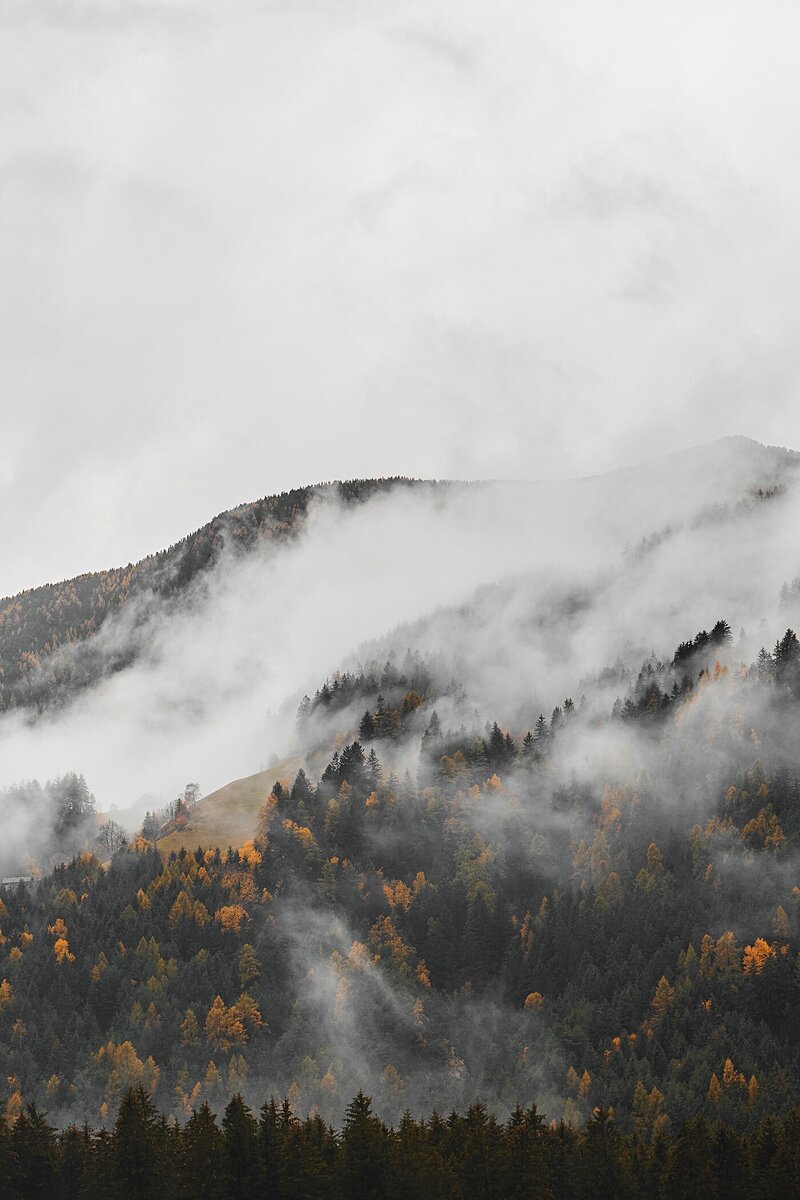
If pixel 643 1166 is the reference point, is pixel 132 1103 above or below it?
above

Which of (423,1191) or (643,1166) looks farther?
(643,1166)

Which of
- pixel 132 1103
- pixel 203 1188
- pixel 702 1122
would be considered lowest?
pixel 702 1122

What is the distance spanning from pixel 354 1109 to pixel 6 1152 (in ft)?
126

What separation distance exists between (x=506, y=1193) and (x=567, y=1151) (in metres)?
15.9

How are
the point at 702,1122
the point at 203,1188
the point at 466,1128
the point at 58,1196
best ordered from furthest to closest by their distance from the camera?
the point at 702,1122 → the point at 466,1128 → the point at 58,1196 → the point at 203,1188

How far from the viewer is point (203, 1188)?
401 ft

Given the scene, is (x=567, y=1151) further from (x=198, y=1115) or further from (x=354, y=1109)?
(x=198, y=1115)


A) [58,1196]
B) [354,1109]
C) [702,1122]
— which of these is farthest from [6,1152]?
[702,1122]

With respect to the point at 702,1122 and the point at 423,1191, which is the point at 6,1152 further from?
the point at 702,1122

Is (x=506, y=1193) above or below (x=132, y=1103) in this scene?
below

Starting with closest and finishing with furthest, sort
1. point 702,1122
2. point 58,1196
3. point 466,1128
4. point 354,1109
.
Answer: point 58,1196, point 354,1109, point 466,1128, point 702,1122

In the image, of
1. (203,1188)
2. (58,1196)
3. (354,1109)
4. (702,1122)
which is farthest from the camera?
(702,1122)

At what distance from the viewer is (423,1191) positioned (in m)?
126

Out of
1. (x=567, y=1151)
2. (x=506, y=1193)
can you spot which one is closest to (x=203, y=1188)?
(x=506, y=1193)
